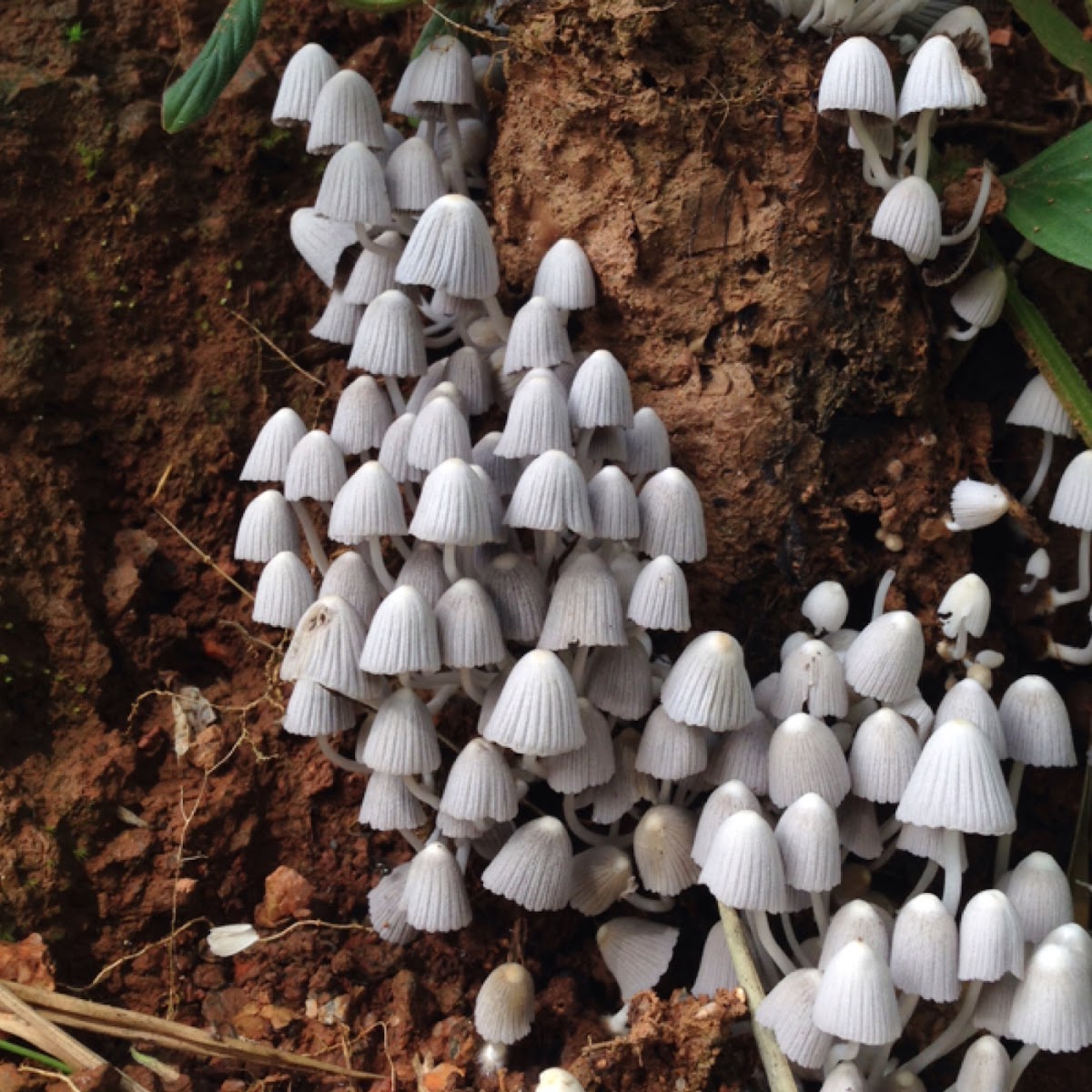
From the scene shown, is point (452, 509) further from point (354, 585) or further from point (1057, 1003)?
point (1057, 1003)

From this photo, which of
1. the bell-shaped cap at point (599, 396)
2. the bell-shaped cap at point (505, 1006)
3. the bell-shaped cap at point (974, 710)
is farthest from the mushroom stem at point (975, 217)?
the bell-shaped cap at point (505, 1006)

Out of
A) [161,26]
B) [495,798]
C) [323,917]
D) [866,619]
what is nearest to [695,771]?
[495,798]

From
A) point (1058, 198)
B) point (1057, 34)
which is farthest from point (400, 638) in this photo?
point (1057, 34)

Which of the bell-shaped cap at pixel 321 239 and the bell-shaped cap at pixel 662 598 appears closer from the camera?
the bell-shaped cap at pixel 662 598

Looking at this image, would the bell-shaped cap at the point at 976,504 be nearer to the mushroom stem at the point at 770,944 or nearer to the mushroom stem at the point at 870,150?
the mushroom stem at the point at 870,150

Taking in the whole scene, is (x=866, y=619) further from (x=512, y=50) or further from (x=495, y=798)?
(x=512, y=50)

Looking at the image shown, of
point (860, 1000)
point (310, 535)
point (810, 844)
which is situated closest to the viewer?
point (860, 1000)
